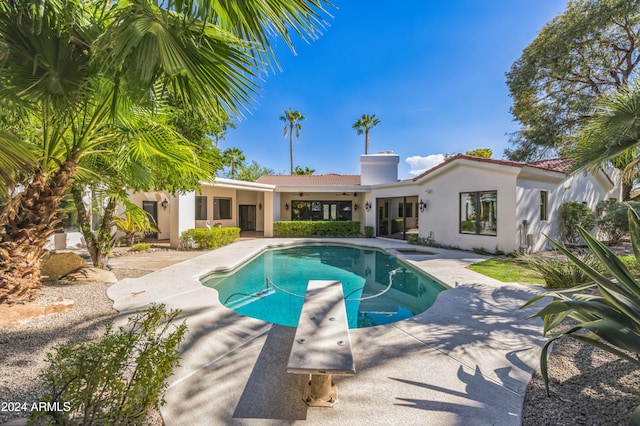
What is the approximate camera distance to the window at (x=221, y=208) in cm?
2077

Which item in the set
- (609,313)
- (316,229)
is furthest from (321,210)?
(609,313)

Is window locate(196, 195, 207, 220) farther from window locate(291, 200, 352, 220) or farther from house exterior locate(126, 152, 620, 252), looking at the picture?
window locate(291, 200, 352, 220)

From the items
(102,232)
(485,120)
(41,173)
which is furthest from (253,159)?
(41,173)

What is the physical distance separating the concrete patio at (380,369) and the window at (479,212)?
7.78 metres

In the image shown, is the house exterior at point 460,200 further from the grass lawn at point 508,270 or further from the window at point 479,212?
the grass lawn at point 508,270

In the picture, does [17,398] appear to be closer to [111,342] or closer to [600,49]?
[111,342]

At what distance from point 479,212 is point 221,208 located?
58.4ft

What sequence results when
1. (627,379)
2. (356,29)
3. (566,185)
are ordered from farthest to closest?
(566,185), (356,29), (627,379)

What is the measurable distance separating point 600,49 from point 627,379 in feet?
65.7

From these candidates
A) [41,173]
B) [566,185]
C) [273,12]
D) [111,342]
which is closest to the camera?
[111,342]

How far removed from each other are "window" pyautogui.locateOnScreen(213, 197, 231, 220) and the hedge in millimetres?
4678

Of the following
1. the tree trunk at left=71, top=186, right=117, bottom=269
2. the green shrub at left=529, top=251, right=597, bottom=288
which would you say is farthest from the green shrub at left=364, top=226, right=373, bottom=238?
the tree trunk at left=71, top=186, right=117, bottom=269

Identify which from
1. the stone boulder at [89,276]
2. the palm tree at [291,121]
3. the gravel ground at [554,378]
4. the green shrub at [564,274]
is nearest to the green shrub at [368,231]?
the green shrub at [564,274]

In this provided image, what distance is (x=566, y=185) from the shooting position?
13.6m
